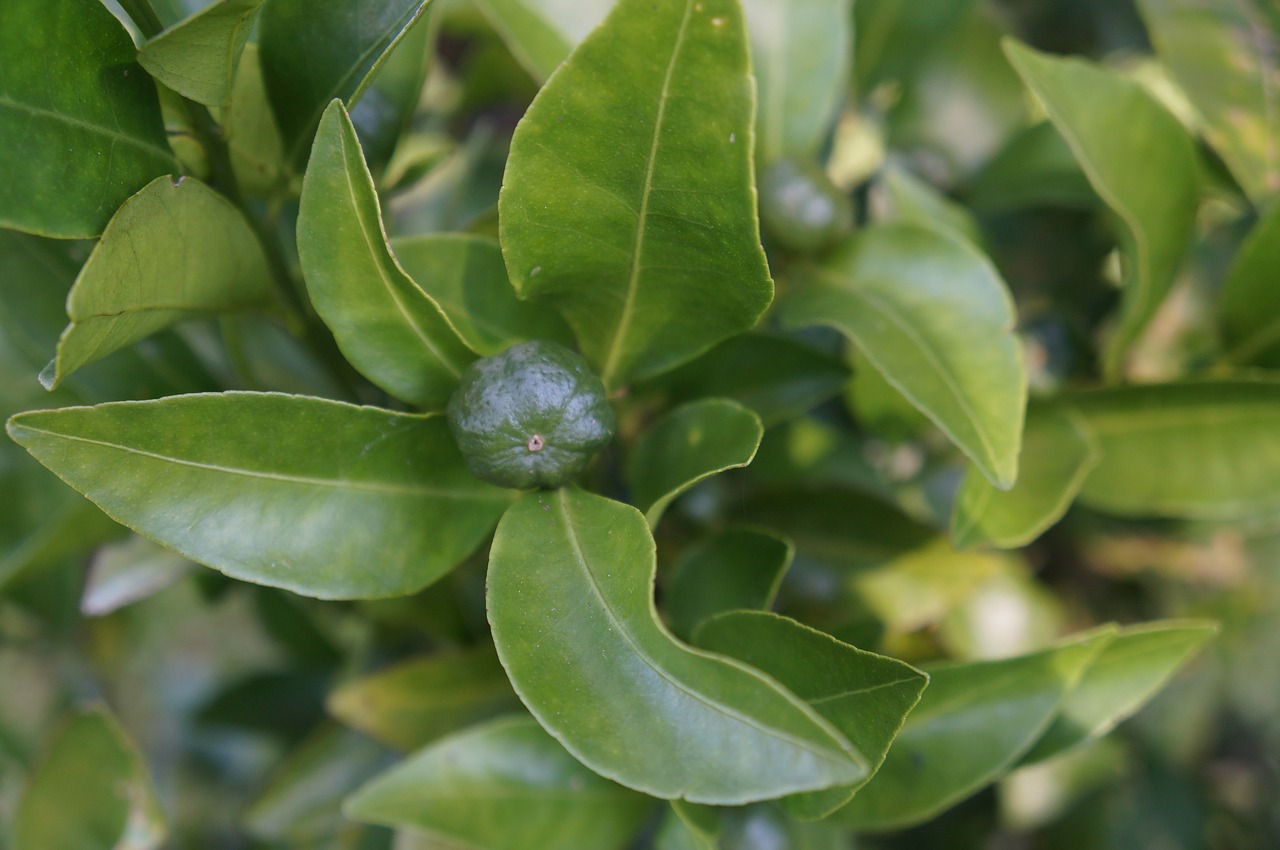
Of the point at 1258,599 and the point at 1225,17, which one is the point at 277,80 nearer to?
the point at 1225,17

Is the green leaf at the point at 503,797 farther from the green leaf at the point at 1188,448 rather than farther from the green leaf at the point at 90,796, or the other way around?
the green leaf at the point at 1188,448

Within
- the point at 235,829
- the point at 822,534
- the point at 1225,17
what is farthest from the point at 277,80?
the point at 235,829

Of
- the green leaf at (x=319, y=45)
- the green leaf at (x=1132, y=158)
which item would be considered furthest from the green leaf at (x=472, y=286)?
the green leaf at (x=1132, y=158)

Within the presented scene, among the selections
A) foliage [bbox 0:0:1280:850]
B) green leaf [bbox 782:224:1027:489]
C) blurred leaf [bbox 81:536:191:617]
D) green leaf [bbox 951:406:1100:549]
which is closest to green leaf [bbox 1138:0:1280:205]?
foliage [bbox 0:0:1280:850]

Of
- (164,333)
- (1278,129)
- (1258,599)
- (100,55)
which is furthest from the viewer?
(1258,599)

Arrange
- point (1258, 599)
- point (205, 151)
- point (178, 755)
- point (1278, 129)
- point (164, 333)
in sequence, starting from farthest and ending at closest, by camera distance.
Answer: point (178, 755) < point (1258, 599) < point (1278, 129) < point (164, 333) < point (205, 151)

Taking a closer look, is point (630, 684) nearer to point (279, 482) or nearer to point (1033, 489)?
point (279, 482)
